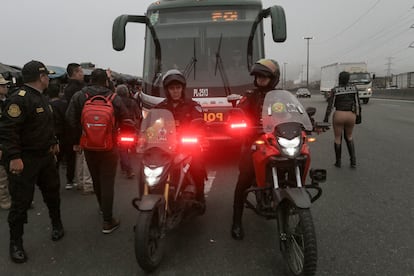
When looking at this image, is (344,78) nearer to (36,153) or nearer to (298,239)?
(298,239)

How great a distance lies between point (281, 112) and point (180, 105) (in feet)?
3.65

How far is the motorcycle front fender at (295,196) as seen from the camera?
107 inches

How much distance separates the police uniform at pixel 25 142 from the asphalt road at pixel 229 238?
52 centimetres

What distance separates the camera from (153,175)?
2.96 m

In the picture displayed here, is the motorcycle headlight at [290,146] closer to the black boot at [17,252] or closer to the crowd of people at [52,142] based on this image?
the crowd of people at [52,142]

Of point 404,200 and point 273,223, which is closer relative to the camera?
point 273,223

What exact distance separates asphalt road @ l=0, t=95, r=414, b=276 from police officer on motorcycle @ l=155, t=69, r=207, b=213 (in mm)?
592

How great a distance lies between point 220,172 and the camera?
641cm

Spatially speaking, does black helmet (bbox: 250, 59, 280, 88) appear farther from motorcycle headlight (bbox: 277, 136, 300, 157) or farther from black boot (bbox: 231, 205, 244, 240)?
black boot (bbox: 231, 205, 244, 240)

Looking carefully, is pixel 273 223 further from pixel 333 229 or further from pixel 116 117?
pixel 116 117

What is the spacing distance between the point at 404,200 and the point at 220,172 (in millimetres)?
3018

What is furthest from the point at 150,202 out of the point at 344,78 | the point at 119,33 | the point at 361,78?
the point at 361,78

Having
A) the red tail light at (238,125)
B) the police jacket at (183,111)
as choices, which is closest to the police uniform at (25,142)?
the police jacket at (183,111)

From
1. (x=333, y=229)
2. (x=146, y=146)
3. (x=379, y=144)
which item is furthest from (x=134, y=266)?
(x=379, y=144)
